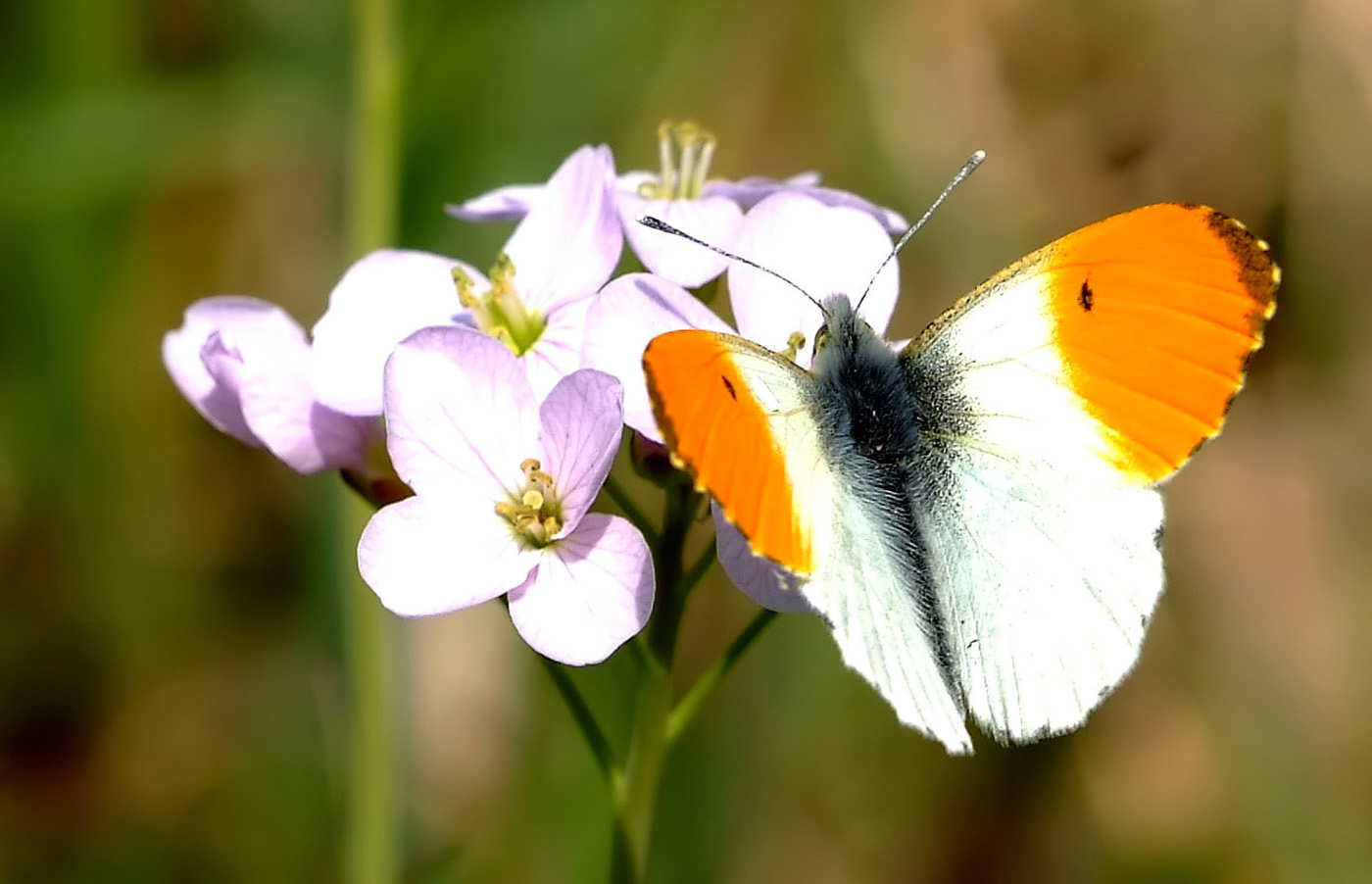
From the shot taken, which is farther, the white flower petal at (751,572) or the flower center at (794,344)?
the flower center at (794,344)

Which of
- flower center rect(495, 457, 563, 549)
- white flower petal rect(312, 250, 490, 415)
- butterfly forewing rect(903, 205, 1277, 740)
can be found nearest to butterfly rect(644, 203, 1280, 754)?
butterfly forewing rect(903, 205, 1277, 740)

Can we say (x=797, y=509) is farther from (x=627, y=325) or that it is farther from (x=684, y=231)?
(x=684, y=231)

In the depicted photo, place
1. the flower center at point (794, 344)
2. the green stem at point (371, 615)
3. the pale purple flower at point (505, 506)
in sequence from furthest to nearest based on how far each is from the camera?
the green stem at point (371, 615) < the flower center at point (794, 344) < the pale purple flower at point (505, 506)

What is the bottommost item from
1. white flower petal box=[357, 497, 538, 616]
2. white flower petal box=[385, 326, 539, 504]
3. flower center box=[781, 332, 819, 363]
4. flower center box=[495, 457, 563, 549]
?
white flower petal box=[357, 497, 538, 616]

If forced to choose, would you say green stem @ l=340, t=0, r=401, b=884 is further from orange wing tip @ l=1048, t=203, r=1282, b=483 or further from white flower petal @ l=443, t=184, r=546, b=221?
orange wing tip @ l=1048, t=203, r=1282, b=483

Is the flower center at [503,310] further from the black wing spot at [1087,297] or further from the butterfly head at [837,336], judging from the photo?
the black wing spot at [1087,297]

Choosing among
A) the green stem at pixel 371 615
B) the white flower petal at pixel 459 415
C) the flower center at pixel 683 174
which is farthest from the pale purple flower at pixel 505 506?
the green stem at pixel 371 615

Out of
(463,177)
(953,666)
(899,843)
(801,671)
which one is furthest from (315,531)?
(953,666)

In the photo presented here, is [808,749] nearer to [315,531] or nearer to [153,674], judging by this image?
[315,531]
